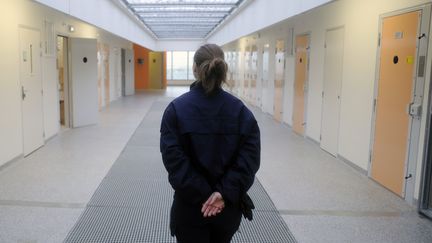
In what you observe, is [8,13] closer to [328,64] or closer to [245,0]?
[328,64]

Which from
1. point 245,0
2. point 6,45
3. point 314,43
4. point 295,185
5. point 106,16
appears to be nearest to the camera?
point 295,185

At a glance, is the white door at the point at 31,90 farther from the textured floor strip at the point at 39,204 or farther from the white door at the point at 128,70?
the white door at the point at 128,70

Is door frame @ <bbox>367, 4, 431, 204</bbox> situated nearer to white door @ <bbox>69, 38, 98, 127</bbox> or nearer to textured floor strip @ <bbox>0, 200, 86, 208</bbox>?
textured floor strip @ <bbox>0, 200, 86, 208</bbox>

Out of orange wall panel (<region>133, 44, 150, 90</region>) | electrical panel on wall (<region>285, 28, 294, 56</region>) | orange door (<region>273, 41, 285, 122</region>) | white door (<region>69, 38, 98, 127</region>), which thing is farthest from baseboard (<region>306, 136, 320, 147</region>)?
orange wall panel (<region>133, 44, 150, 90</region>)

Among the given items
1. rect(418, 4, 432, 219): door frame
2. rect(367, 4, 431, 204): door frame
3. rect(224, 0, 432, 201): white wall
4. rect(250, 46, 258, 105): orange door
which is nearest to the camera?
rect(418, 4, 432, 219): door frame

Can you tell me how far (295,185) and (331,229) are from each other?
139cm

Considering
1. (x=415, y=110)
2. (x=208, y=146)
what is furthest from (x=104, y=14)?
(x=208, y=146)

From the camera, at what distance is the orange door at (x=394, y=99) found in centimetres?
457

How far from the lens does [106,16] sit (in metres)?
9.50

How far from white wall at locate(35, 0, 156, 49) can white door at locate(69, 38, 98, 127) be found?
0.65m

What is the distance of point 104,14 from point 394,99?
6756 mm

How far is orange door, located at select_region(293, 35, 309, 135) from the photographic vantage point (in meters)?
8.55

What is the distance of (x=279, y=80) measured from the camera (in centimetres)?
1065

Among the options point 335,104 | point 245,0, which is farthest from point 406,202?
point 245,0
